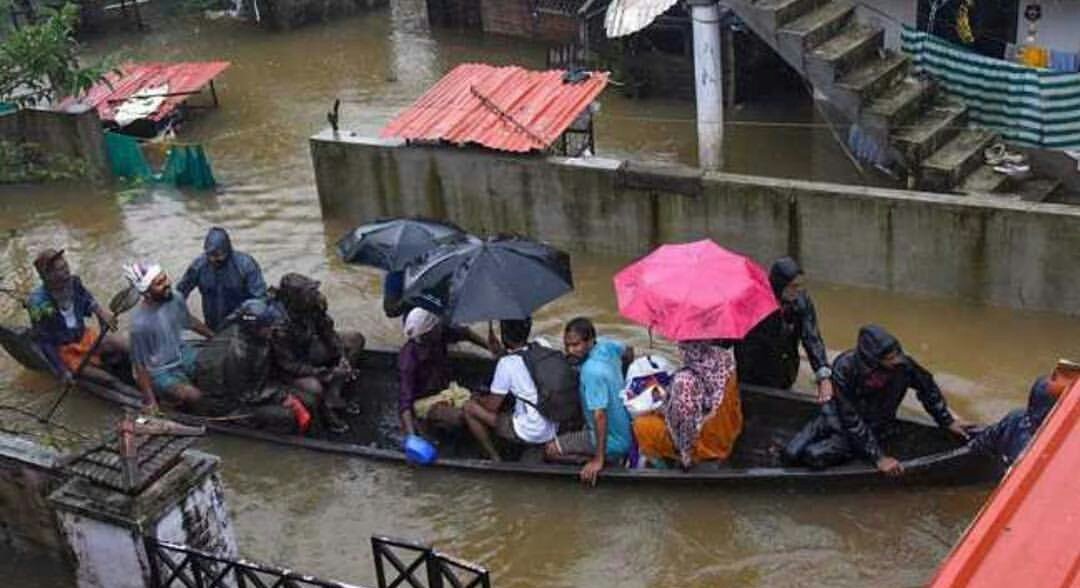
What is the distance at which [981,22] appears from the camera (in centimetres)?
1424

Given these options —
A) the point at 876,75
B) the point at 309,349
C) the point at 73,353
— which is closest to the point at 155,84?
the point at 73,353

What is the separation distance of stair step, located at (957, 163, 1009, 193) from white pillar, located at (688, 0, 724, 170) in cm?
288

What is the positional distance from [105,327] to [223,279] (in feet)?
3.39

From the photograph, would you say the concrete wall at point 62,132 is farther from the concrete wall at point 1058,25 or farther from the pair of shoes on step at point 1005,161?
the concrete wall at point 1058,25

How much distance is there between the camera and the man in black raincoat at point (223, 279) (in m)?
9.95

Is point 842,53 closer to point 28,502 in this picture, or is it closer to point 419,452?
point 419,452

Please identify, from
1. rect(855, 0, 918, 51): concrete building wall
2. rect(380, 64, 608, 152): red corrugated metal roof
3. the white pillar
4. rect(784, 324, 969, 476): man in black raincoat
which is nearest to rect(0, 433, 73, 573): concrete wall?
rect(784, 324, 969, 476): man in black raincoat

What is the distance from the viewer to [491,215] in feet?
44.4

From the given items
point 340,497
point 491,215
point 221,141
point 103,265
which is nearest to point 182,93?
point 221,141

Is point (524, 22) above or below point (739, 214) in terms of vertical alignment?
above

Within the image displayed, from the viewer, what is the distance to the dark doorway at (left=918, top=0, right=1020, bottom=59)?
14000 millimetres

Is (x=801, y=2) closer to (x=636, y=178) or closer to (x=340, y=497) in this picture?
(x=636, y=178)

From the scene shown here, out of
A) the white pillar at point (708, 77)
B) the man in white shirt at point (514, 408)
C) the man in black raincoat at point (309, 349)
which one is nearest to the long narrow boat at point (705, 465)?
the man in white shirt at point (514, 408)

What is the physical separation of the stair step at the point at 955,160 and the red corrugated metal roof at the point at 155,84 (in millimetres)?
11259
